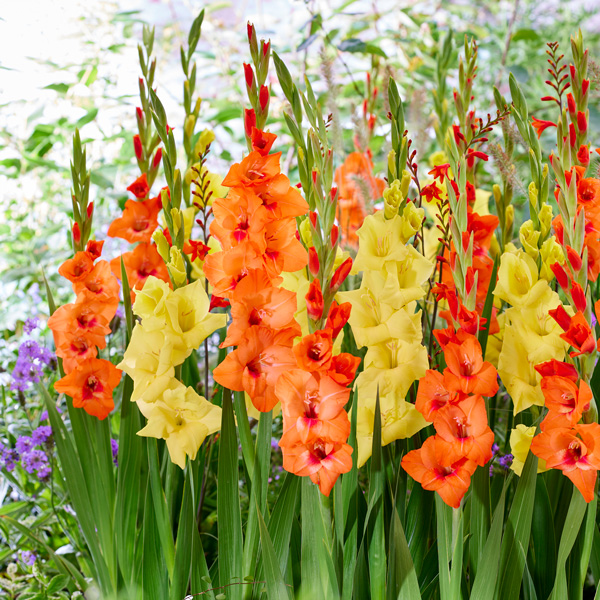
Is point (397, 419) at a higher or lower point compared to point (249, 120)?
lower

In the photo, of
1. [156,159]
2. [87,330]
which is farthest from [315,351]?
[156,159]

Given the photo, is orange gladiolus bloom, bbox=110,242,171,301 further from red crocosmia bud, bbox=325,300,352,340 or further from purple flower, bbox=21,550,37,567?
purple flower, bbox=21,550,37,567

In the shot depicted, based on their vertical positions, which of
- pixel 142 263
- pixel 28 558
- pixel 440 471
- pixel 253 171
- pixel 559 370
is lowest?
pixel 28 558

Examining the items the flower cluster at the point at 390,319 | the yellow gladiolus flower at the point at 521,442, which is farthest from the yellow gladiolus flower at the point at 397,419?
the yellow gladiolus flower at the point at 521,442

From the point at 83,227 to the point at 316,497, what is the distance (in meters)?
0.53

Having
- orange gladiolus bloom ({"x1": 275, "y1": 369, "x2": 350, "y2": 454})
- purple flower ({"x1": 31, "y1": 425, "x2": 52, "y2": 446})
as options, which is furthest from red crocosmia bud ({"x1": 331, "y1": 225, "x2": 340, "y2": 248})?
purple flower ({"x1": 31, "y1": 425, "x2": 52, "y2": 446})

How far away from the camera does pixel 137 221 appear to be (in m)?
0.91

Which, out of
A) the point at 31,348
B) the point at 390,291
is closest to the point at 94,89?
the point at 31,348

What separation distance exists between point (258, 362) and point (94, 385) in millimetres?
332

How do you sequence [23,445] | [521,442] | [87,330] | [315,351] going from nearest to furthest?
[315,351], [521,442], [87,330], [23,445]

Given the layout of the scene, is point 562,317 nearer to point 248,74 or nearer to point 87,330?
point 248,74

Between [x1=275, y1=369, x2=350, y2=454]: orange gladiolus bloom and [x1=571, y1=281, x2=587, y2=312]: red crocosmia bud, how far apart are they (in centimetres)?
26

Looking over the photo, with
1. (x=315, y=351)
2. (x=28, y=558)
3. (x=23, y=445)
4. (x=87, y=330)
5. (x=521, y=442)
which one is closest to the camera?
(x=315, y=351)

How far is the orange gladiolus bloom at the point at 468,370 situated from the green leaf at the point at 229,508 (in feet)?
0.89
